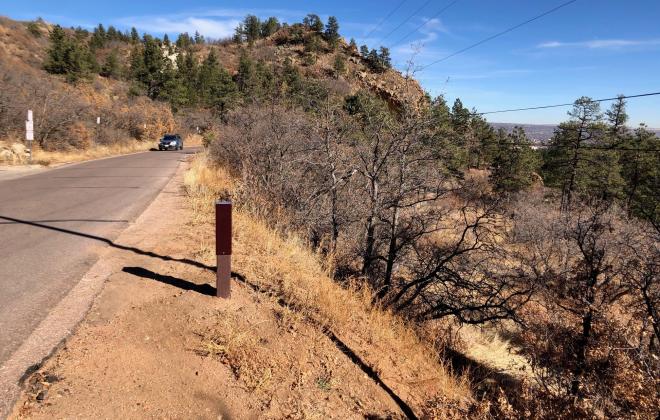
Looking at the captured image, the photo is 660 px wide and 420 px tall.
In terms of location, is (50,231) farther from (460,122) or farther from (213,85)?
(213,85)

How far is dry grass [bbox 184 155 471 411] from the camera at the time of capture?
174 inches

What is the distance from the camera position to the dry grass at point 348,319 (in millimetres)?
4410

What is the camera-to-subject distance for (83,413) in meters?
2.82

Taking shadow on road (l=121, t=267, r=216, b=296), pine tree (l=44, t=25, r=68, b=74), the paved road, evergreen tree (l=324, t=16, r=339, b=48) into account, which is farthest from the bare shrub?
evergreen tree (l=324, t=16, r=339, b=48)

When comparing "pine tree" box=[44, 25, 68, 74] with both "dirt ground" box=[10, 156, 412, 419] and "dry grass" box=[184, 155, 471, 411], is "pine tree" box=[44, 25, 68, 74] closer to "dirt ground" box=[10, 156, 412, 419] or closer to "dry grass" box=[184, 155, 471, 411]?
"dry grass" box=[184, 155, 471, 411]

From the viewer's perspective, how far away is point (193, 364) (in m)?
3.50

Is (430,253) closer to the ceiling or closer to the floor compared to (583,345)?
closer to the ceiling

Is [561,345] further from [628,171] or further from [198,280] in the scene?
[628,171]

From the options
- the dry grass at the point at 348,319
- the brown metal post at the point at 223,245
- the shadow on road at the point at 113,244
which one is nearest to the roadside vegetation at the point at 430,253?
the dry grass at the point at 348,319

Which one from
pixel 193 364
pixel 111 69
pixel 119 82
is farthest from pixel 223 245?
pixel 111 69

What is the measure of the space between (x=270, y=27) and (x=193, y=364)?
9975 centimetres

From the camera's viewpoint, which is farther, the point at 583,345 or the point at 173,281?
the point at 583,345

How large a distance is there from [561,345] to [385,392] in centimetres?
460

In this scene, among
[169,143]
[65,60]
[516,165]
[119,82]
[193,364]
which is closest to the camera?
[193,364]
